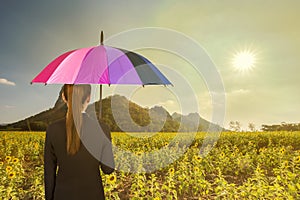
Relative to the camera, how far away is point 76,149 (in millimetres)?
2236

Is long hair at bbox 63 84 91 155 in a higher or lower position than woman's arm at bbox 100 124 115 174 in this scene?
higher

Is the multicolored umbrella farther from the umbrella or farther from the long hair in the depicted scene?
the long hair

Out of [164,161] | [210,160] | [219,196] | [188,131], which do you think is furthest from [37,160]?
[188,131]

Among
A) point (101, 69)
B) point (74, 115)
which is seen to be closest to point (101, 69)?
point (101, 69)

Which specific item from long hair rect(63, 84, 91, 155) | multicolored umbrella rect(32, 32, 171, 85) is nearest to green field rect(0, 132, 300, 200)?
multicolored umbrella rect(32, 32, 171, 85)

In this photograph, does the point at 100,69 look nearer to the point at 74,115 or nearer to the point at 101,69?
the point at 101,69

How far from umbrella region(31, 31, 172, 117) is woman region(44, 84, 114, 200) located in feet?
2.44

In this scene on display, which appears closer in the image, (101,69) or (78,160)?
(78,160)

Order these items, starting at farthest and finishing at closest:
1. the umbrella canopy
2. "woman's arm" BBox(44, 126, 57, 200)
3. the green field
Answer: the green field, the umbrella canopy, "woman's arm" BBox(44, 126, 57, 200)

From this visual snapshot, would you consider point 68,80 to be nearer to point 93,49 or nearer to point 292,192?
point 93,49

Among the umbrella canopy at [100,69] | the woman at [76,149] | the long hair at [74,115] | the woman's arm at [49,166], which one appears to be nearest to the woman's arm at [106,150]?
the woman at [76,149]

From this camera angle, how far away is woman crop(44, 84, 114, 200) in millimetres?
2234

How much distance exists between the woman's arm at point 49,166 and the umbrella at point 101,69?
80 cm

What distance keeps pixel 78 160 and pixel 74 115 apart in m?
0.35
